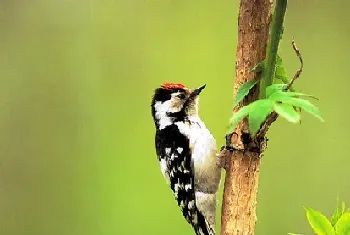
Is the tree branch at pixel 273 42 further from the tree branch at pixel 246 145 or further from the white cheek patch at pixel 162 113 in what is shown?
the white cheek patch at pixel 162 113

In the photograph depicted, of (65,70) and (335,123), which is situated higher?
(65,70)

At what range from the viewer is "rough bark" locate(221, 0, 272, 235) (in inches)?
37.7

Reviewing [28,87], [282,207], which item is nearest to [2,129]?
[28,87]

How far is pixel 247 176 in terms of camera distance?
979mm

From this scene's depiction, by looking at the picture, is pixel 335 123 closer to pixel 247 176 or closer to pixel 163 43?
pixel 163 43

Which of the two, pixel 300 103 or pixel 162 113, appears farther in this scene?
pixel 162 113

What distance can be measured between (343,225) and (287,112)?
192 millimetres

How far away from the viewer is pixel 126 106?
2.04 metres

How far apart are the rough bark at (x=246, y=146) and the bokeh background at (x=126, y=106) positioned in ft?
3.35

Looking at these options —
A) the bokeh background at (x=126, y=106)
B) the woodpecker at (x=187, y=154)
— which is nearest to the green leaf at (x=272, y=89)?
the woodpecker at (x=187, y=154)

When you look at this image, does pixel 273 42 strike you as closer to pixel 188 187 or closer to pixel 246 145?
pixel 246 145

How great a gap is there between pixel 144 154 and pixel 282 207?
1.73 feet

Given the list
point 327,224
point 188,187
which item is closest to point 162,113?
point 188,187

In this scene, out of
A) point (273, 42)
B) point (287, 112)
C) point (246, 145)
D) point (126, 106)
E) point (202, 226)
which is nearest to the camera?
point (287, 112)
